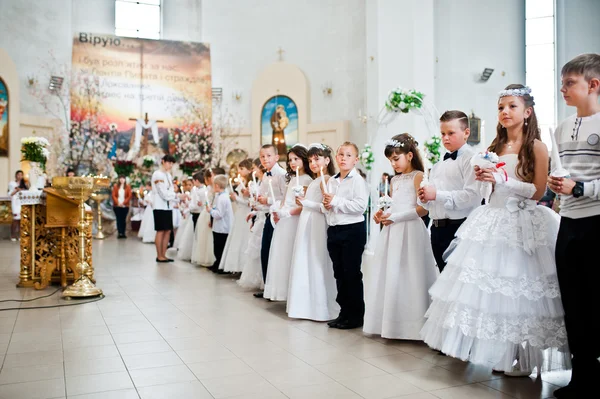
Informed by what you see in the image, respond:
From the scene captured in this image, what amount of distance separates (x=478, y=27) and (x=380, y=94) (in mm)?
4114

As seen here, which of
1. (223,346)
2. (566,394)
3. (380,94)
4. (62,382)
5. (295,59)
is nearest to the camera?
(566,394)

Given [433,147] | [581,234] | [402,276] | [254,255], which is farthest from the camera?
[433,147]

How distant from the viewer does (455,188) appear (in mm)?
4043

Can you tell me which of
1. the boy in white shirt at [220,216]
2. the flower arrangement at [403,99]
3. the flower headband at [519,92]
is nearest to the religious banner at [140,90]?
the flower arrangement at [403,99]

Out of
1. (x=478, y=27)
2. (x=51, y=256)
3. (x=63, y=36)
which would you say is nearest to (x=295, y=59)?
(x=478, y=27)

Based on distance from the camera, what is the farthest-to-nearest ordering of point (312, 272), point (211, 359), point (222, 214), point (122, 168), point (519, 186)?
point (122, 168), point (222, 214), point (312, 272), point (211, 359), point (519, 186)

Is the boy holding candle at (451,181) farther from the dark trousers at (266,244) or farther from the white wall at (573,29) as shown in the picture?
the white wall at (573,29)

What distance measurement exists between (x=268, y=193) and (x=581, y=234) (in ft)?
13.5

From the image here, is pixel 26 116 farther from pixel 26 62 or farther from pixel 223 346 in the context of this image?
pixel 223 346

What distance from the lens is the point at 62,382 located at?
338 cm

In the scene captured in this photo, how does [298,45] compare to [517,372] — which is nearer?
[517,372]

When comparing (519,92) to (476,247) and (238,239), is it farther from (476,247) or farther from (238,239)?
(238,239)

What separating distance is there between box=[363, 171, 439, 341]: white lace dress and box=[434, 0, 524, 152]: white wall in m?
12.1

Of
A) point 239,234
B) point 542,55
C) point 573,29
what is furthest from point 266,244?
point 573,29
